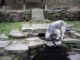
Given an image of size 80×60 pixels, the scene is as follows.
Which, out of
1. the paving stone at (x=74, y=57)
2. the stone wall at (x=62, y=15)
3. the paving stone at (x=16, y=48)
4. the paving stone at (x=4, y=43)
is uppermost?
the stone wall at (x=62, y=15)

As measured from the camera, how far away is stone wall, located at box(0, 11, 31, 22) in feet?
30.5

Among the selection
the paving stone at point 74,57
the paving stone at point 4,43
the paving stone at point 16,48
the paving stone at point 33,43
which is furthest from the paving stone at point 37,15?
the paving stone at point 74,57

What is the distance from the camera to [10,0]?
55.3 ft

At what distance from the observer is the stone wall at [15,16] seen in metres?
9.28

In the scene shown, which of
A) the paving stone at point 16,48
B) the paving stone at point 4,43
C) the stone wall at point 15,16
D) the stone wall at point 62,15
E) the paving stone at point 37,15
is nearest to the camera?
the paving stone at point 16,48

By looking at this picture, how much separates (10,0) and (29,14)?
7.98 metres

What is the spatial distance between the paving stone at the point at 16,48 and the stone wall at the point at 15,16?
4118 millimetres

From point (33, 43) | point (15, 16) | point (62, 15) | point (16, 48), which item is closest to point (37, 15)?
point (15, 16)

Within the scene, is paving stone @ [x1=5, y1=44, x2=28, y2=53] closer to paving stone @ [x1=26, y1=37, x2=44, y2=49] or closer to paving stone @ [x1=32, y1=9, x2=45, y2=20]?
paving stone @ [x1=26, y1=37, x2=44, y2=49]

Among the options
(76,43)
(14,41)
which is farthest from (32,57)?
(76,43)

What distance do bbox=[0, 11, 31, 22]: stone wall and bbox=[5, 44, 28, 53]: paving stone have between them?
13.5ft

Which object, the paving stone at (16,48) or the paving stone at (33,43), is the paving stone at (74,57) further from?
the paving stone at (16,48)

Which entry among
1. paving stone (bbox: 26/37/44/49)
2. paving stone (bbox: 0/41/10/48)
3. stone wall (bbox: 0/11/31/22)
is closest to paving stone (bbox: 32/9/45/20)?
stone wall (bbox: 0/11/31/22)

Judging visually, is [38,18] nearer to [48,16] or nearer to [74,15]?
[48,16]
